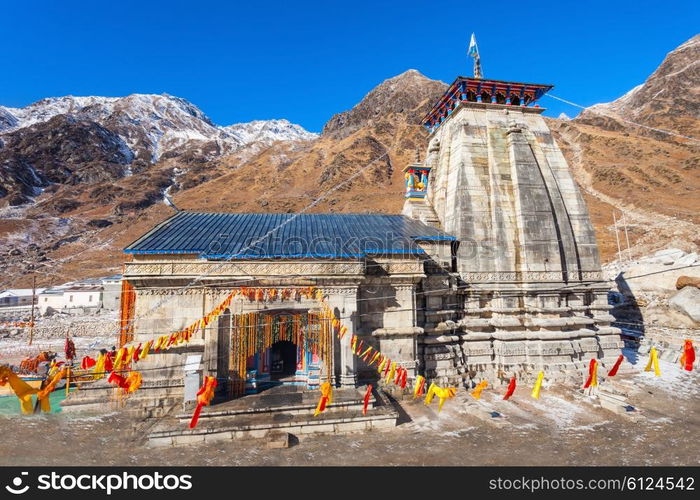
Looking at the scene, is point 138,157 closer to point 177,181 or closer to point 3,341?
point 177,181

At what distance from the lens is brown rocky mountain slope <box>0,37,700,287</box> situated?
64225 millimetres

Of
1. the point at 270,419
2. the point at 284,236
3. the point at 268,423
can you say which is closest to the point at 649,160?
the point at 284,236

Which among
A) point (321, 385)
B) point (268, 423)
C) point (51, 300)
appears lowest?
point (268, 423)

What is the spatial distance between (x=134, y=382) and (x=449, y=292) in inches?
552

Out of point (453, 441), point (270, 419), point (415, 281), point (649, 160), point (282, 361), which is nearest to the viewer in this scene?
point (453, 441)

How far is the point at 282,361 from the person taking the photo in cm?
1753

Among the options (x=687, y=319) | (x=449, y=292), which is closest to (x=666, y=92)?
(x=687, y=319)

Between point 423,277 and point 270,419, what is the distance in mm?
8652

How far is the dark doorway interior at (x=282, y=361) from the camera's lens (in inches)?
644

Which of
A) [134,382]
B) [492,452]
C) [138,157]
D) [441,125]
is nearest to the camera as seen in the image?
[492,452]

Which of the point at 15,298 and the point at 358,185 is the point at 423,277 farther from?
the point at 358,185

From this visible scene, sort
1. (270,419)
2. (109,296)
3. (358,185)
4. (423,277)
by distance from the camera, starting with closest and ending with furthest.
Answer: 1. (270,419)
2. (423,277)
3. (109,296)
4. (358,185)

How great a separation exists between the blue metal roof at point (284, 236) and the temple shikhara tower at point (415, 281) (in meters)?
0.10

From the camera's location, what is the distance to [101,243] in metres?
77.0
